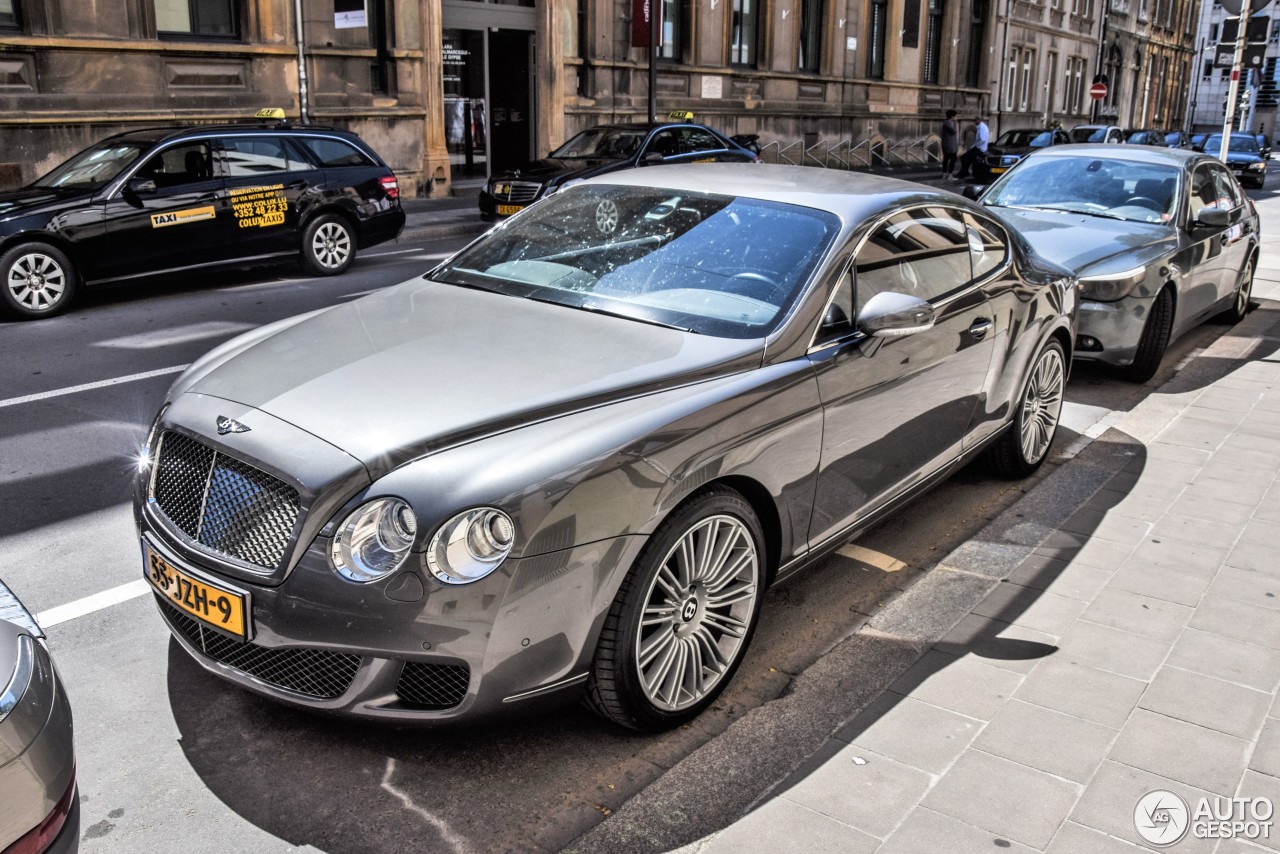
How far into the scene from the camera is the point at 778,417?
358cm

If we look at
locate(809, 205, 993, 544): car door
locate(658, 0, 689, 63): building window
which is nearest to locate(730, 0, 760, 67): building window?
locate(658, 0, 689, 63): building window

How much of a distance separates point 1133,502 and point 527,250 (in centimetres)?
318

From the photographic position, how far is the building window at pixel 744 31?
2927cm

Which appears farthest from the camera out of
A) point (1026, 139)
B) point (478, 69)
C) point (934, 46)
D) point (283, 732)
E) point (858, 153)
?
point (934, 46)

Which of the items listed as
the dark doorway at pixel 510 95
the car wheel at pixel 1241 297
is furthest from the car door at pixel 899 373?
the dark doorway at pixel 510 95

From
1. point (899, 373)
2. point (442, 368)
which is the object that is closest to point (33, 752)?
point (442, 368)

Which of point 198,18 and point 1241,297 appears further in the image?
point 198,18

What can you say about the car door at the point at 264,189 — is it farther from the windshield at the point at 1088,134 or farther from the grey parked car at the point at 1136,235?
the windshield at the point at 1088,134

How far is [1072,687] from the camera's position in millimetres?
3609

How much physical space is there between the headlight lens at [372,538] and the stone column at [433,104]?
18.6 meters

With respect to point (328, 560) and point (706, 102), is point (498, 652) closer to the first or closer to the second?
point (328, 560)

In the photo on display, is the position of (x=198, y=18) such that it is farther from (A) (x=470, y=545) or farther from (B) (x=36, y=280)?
(A) (x=470, y=545)

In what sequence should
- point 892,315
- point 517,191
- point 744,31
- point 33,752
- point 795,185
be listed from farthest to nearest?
1. point 744,31
2. point 517,191
3. point 795,185
4. point 892,315
5. point 33,752
